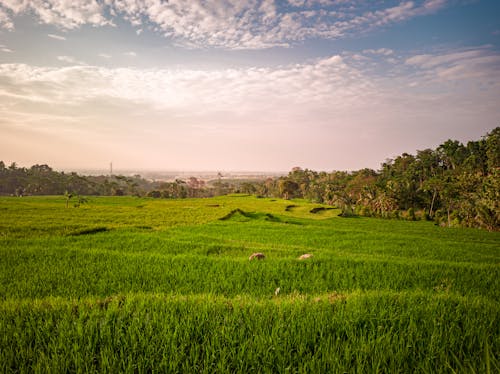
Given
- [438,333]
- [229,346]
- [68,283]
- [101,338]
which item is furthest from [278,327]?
[68,283]

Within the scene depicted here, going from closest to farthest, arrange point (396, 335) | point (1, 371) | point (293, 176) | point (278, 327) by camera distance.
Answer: point (1, 371) < point (396, 335) < point (278, 327) < point (293, 176)

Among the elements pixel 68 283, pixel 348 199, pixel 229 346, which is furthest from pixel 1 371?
pixel 348 199

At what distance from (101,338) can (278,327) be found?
5.72 ft

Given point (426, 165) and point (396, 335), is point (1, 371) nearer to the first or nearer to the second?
point (396, 335)

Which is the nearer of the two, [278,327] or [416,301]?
[278,327]

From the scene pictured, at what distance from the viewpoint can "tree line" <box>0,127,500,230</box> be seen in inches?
1551

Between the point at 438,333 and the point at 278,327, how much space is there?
160 centimetres

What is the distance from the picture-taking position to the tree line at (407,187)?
39.4 m

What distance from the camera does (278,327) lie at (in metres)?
2.31

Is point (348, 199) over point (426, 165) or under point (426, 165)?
under

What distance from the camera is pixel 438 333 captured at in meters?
2.24

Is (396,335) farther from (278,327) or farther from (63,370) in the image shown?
(63,370)

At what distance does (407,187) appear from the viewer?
55.3 metres

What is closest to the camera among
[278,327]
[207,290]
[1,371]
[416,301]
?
[1,371]
